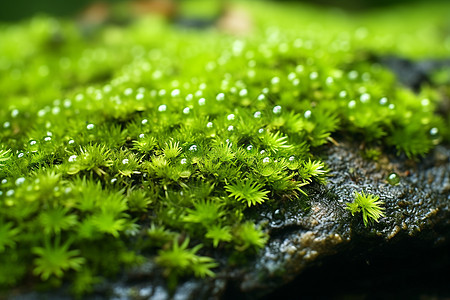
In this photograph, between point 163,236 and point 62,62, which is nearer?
point 163,236

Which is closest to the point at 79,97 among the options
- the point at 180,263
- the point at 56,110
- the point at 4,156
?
the point at 56,110

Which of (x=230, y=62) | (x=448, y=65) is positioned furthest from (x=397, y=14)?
(x=230, y=62)

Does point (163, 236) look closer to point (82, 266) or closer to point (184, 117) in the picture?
point (82, 266)

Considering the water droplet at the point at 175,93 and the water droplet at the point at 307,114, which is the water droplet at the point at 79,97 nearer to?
the water droplet at the point at 175,93

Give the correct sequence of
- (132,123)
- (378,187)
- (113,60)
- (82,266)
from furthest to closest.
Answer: (113,60) < (132,123) < (378,187) < (82,266)

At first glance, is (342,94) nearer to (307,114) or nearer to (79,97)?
(307,114)

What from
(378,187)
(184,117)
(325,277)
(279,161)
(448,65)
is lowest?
(325,277)

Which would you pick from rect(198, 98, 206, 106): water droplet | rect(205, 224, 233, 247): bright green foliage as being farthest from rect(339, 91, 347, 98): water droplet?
rect(205, 224, 233, 247): bright green foliage
